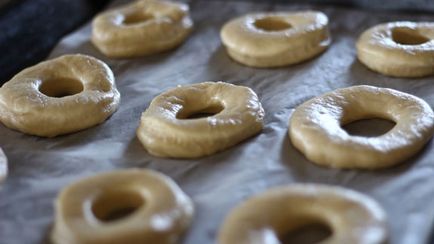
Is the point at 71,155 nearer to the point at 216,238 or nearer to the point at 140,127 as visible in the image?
the point at 140,127

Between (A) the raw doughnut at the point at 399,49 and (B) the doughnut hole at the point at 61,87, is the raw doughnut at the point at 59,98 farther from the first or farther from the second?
(A) the raw doughnut at the point at 399,49

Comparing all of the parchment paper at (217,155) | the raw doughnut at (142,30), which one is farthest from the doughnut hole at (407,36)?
the raw doughnut at (142,30)

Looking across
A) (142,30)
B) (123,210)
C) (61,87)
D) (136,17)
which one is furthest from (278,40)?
(123,210)

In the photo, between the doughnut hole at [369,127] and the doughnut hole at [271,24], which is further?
the doughnut hole at [271,24]

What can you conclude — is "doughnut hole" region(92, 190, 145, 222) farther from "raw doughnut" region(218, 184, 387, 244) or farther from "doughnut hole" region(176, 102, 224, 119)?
"doughnut hole" region(176, 102, 224, 119)

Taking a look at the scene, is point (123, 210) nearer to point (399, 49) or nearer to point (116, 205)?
point (116, 205)

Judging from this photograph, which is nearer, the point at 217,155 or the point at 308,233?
the point at 308,233
